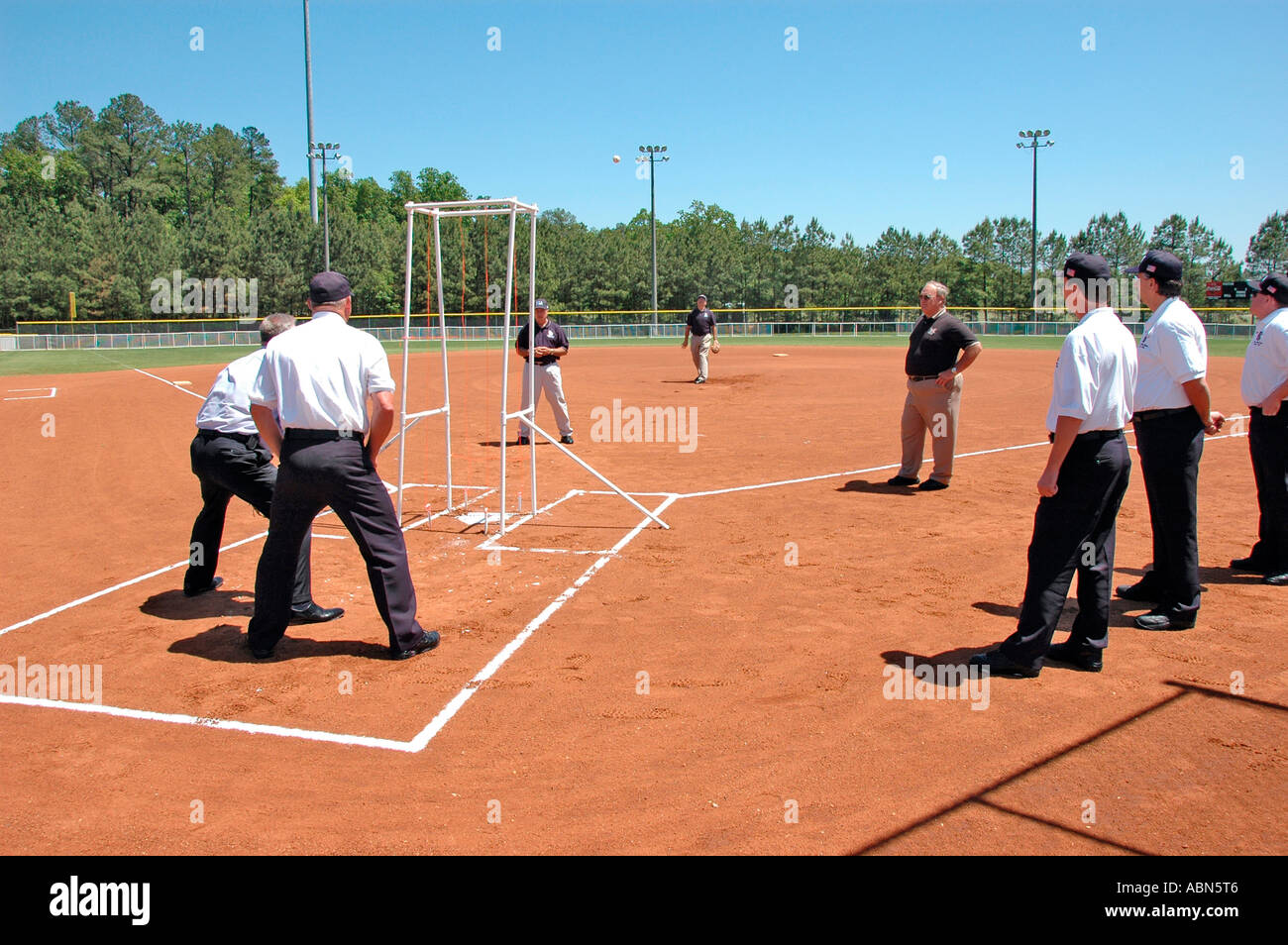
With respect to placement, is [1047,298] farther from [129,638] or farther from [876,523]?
[129,638]

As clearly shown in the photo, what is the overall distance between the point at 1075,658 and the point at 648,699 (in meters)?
2.62

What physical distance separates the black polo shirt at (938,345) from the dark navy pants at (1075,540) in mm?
5607

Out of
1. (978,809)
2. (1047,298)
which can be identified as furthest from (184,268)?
(978,809)

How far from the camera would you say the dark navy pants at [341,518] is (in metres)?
5.63

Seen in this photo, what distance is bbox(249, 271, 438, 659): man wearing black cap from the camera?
18.4 ft

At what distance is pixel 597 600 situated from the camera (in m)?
7.20

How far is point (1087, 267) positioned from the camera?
5488 mm

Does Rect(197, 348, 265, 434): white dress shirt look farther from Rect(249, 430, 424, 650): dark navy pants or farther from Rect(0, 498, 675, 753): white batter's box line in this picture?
Rect(0, 498, 675, 753): white batter's box line

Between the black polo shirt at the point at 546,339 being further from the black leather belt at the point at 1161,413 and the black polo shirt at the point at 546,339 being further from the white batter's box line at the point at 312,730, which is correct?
the black leather belt at the point at 1161,413

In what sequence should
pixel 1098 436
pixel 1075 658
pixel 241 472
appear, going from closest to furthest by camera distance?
pixel 1098 436
pixel 1075 658
pixel 241 472

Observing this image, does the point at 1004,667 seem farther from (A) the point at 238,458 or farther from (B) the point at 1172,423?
(A) the point at 238,458

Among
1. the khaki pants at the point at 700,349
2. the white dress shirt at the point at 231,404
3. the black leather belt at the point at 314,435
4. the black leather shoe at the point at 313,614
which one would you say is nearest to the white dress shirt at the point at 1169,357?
the black leather belt at the point at 314,435

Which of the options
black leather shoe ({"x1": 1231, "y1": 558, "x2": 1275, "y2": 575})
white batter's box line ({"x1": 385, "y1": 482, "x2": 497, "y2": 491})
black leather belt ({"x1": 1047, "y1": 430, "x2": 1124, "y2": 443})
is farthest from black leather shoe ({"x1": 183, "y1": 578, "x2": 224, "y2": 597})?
black leather shoe ({"x1": 1231, "y1": 558, "x2": 1275, "y2": 575})

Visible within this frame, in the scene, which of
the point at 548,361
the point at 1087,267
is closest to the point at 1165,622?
the point at 1087,267
